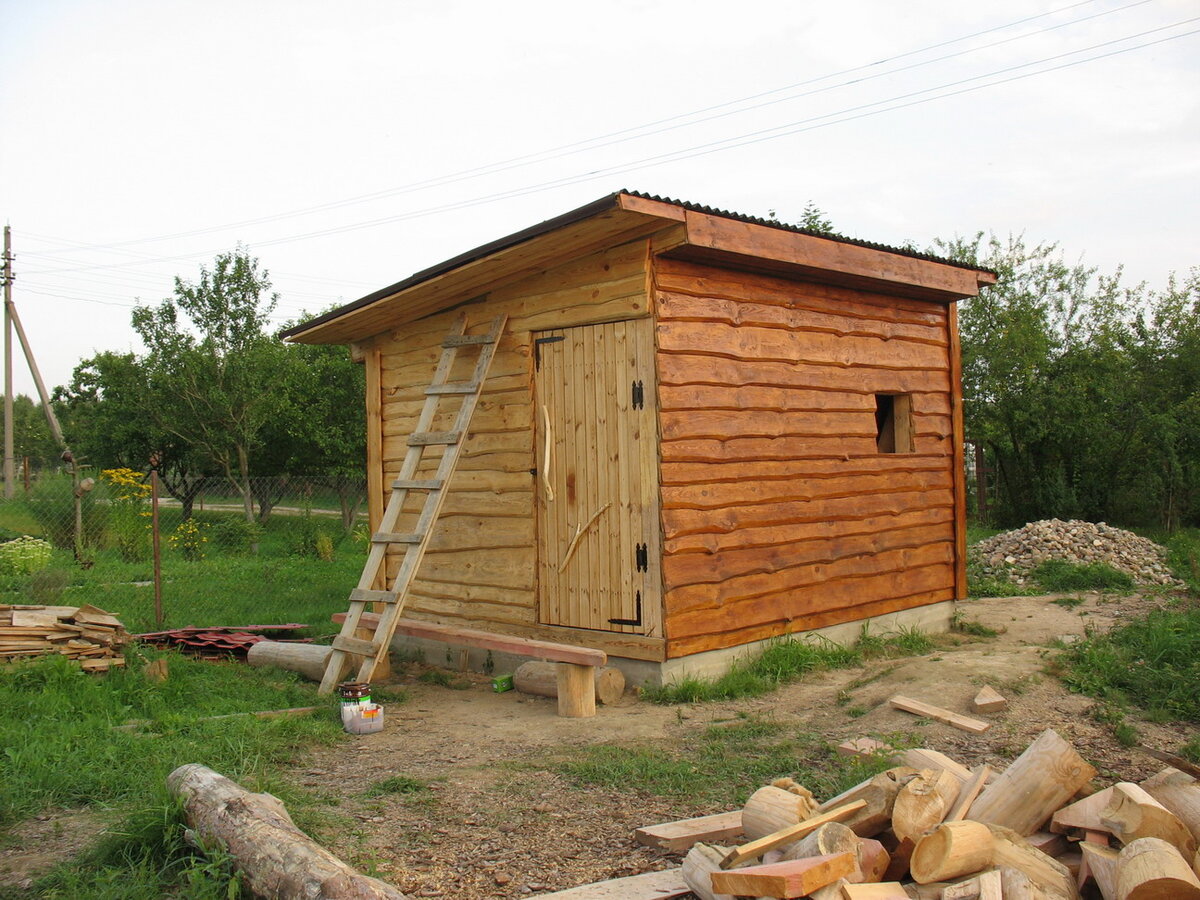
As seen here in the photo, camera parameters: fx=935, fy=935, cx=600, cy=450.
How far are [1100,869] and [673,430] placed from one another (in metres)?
4.22

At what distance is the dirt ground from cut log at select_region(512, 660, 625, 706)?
9 centimetres

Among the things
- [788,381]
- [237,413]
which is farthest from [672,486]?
[237,413]

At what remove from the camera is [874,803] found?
344 centimetres

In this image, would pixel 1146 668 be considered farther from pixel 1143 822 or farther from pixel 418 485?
pixel 418 485

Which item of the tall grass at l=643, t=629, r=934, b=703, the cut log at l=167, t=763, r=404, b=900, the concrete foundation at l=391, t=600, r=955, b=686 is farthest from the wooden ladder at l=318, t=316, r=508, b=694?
the cut log at l=167, t=763, r=404, b=900

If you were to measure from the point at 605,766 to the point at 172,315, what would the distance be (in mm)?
17425

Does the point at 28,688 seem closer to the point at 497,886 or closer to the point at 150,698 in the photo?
the point at 150,698

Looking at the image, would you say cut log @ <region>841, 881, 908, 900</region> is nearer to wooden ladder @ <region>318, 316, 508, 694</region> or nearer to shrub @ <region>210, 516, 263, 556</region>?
wooden ladder @ <region>318, 316, 508, 694</region>

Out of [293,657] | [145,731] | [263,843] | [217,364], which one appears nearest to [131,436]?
[217,364]

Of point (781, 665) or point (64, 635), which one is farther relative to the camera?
point (781, 665)

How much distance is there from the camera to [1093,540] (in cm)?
1340

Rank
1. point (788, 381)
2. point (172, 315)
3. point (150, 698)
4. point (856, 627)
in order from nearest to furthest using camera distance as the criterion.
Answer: point (150, 698) → point (788, 381) → point (856, 627) → point (172, 315)

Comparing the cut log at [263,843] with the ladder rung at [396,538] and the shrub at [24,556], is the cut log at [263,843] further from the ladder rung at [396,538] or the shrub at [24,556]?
the shrub at [24,556]

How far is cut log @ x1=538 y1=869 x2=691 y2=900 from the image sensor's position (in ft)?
11.2
